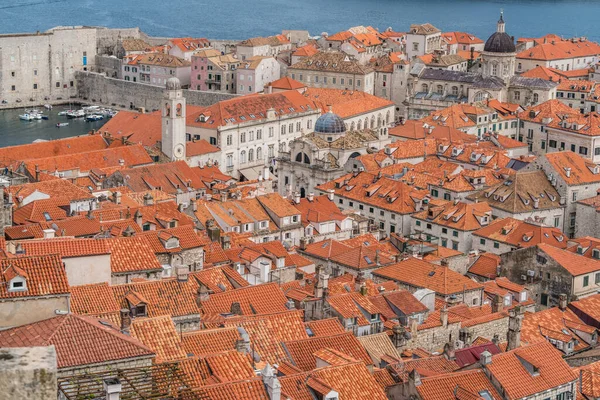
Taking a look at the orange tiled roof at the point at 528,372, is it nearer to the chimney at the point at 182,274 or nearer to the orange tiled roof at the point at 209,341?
the orange tiled roof at the point at 209,341

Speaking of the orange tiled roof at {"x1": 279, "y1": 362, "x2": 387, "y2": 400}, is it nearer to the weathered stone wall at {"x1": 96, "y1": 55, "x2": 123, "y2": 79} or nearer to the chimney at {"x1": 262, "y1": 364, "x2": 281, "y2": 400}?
the chimney at {"x1": 262, "y1": 364, "x2": 281, "y2": 400}

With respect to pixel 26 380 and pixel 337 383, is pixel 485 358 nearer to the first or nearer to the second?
pixel 337 383

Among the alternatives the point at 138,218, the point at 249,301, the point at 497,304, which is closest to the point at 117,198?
the point at 138,218

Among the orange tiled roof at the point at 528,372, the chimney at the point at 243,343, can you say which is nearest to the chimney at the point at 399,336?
the orange tiled roof at the point at 528,372

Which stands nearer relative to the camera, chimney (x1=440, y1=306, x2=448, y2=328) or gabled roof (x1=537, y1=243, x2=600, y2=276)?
chimney (x1=440, y1=306, x2=448, y2=328)

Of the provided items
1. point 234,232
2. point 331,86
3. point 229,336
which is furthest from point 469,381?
point 331,86

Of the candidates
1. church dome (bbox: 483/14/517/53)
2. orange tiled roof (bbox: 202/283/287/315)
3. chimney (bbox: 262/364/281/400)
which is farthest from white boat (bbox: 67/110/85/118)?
chimney (bbox: 262/364/281/400)
